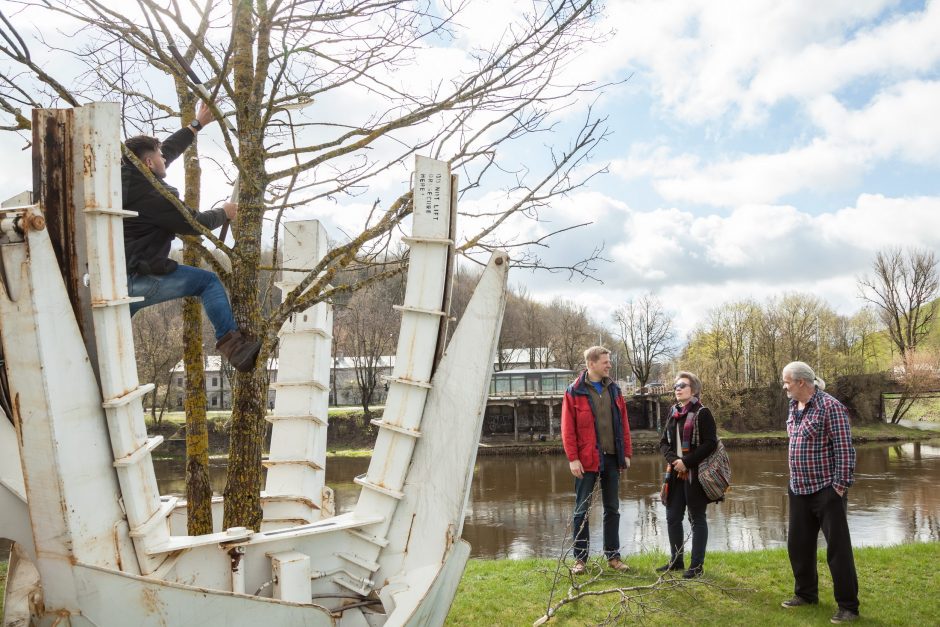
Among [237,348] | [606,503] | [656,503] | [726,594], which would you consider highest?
[237,348]

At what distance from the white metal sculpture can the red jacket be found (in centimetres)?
241

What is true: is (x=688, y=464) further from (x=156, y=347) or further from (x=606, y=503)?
(x=156, y=347)

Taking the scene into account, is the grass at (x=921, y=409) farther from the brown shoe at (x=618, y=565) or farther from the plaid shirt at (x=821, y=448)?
the plaid shirt at (x=821, y=448)

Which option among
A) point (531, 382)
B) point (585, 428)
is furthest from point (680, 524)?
point (531, 382)

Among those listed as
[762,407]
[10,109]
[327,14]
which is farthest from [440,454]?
[762,407]

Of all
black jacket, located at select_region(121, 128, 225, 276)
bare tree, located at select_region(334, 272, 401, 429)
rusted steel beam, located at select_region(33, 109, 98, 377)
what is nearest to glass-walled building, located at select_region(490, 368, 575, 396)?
bare tree, located at select_region(334, 272, 401, 429)

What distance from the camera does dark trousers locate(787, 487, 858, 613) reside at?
4918mm

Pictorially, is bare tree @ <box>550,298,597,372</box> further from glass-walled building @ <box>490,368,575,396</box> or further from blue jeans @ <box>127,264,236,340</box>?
blue jeans @ <box>127,264,236,340</box>

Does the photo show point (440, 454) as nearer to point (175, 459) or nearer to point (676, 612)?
point (676, 612)

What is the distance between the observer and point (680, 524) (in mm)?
6199

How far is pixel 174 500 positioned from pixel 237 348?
0.93 meters

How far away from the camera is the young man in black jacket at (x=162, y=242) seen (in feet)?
11.5

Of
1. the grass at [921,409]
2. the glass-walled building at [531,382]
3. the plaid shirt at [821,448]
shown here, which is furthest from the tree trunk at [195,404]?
the grass at [921,409]

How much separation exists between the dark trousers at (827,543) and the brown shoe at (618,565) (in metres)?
1.44
